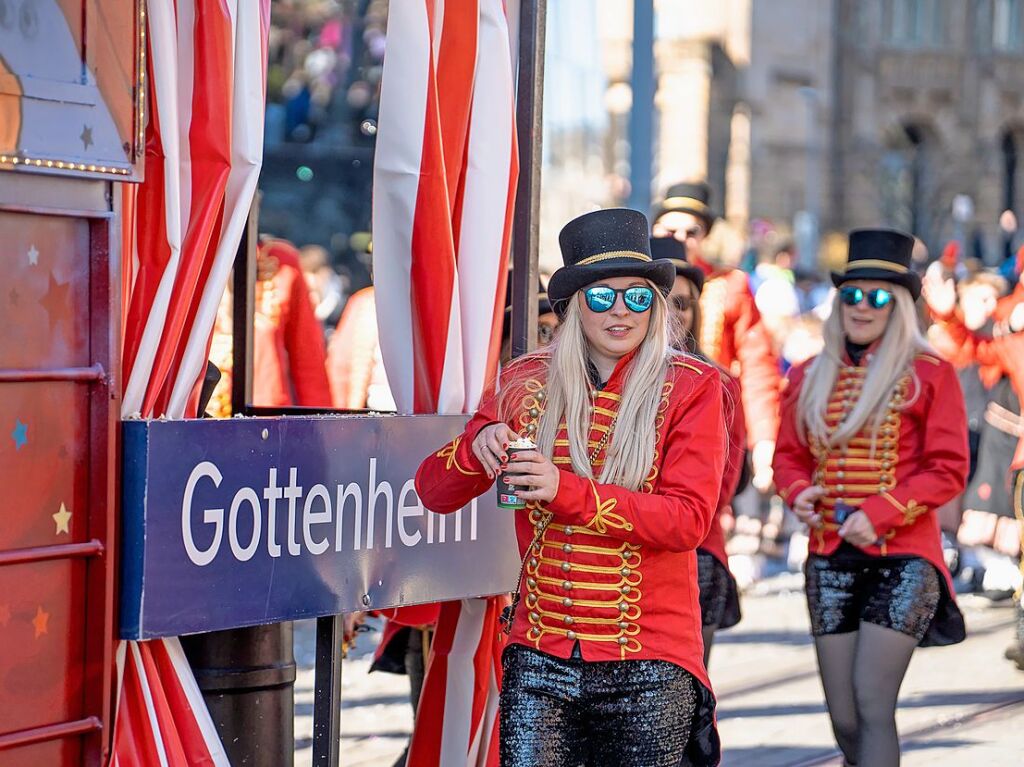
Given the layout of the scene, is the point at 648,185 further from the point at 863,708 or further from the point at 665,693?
the point at 665,693

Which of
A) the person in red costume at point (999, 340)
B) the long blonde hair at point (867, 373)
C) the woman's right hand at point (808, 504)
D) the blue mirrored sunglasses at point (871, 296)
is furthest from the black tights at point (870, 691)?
the person in red costume at point (999, 340)

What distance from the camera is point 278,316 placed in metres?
7.21

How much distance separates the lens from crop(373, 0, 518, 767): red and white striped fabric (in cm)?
482

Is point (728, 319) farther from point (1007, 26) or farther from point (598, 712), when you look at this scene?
point (1007, 26)

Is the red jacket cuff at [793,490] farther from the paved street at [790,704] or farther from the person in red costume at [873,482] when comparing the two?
the paved street at [790,704]

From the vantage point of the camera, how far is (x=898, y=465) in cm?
569

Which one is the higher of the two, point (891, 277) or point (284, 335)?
point (891, 277)

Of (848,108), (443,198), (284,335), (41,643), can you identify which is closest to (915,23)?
(848,108)

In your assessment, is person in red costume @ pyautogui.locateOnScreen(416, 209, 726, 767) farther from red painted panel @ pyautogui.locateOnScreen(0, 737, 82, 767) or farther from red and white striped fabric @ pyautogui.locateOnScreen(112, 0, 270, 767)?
red painted panel @ pyautogui.locateOnScreen(0, 737, 82, 767)

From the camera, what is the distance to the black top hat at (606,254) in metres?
4.07

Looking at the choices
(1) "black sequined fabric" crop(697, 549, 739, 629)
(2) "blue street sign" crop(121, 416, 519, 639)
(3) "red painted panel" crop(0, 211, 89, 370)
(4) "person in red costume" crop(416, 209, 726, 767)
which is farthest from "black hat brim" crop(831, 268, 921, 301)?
(3) "red painted panel" crop(0, 211, 89, 370)

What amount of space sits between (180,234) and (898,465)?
8.72ft

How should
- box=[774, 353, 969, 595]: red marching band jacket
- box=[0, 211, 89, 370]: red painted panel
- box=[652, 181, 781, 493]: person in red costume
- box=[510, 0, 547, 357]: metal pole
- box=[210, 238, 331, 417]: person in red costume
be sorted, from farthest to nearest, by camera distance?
box=[652, 181, 781, 493]: person in red costume
box=[210, 238, 331, 417]: person in red costume
box=[774, 353, 969, 595]: red marching band jacket
box=[510, 0, 547, 357]: metal pole
box=[0, 211, 89, 370]: red painted panel

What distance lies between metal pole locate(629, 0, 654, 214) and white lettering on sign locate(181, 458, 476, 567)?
5.46m
